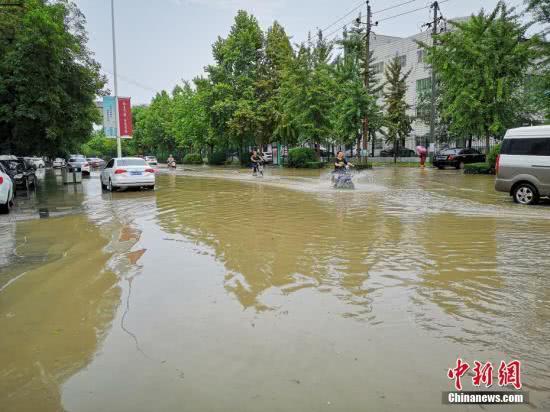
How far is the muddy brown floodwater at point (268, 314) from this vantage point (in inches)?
142

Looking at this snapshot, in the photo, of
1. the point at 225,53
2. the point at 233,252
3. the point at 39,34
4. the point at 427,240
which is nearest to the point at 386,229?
the point at 427,240

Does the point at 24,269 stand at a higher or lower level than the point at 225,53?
lower

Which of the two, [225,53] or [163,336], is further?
[225,53]

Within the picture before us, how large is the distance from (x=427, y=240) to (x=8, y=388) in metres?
7.55

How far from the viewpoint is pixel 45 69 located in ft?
78.0

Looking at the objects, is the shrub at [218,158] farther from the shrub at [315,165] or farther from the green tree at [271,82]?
the shrub at [315,165]

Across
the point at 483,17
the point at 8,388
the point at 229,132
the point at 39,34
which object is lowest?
the point at 8,388

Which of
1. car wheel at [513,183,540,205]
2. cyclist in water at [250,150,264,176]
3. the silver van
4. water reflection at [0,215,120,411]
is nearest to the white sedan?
cyclist in water at [250,150,264,176]

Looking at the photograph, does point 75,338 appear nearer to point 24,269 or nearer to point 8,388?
point 8,388

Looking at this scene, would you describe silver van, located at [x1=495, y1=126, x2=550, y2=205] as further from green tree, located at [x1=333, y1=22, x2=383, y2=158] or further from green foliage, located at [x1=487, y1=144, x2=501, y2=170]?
green tree, located at [x1=333, y1=22, x2=383, y2=158]

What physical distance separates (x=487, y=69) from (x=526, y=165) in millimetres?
16984

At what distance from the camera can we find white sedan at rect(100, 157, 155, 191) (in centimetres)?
2144

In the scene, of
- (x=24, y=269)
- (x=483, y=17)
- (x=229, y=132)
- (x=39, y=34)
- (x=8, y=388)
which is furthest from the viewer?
(x=229, y=132)

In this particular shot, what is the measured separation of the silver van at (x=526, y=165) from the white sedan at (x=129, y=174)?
49.0ft
